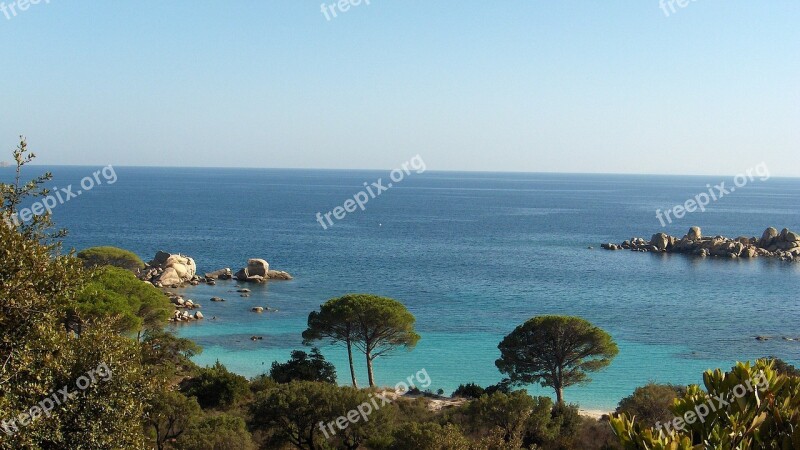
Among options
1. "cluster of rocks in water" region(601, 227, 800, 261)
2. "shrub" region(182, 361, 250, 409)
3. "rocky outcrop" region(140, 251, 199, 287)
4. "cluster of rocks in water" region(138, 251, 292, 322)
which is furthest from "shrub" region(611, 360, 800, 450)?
"cluster of rocks in water" region(601, 227, 800, 261)

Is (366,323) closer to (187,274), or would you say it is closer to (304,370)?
(304,370)

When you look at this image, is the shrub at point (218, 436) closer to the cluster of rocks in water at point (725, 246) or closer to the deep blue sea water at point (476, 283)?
the deep blue sea water at point (476, 283)

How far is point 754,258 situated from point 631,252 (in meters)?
15.6

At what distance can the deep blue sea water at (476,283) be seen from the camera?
40.4 m

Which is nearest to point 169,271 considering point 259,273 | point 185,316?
point 259,273

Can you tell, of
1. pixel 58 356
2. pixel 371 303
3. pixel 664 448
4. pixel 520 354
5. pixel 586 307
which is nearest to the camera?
pixel 664 448

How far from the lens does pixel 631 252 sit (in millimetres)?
92250

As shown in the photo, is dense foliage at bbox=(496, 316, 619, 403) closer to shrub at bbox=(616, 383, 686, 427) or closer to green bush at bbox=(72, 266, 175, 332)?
shrub at bbox=(616, 383, 686, 427)

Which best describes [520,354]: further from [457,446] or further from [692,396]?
[692,396]

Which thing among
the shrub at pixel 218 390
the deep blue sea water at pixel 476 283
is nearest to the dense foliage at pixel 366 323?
the deep blue sea water at pixel 476 283

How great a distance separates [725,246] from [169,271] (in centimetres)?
7157

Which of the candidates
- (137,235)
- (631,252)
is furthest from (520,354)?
(137,235)

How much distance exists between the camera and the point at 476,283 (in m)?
66.3

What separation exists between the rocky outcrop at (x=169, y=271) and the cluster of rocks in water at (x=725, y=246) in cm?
5741
